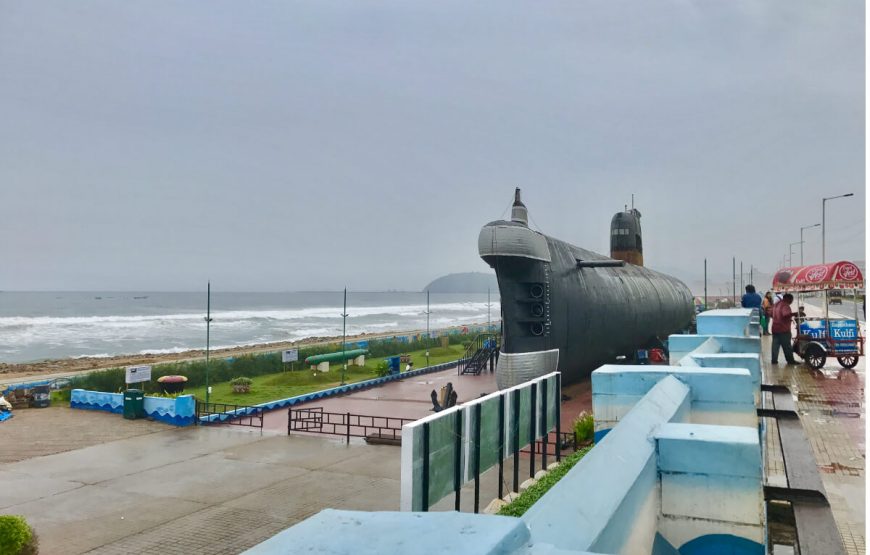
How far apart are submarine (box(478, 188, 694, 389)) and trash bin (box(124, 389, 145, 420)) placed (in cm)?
1324

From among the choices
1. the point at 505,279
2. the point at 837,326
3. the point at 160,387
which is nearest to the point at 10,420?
the point at 160,387

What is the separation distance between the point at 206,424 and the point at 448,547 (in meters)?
20.6

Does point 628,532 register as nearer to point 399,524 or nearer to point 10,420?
point 399,524

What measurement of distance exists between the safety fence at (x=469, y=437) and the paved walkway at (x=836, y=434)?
12.5 ft

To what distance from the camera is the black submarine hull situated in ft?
57.8

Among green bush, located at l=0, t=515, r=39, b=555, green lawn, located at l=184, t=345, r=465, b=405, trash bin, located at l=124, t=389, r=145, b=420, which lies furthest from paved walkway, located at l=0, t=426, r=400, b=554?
green lawn, located at l=184, t=345, r=465, b=405

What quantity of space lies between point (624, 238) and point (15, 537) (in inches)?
1237

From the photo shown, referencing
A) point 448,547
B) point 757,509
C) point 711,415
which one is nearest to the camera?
point 448,547

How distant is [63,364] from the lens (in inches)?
2063

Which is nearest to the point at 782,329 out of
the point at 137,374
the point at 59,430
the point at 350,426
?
the point at 350,426

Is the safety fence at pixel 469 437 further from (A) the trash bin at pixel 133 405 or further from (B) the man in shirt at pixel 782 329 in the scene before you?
(A) the trash bin at pixel 133 405

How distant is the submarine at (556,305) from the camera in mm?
17625

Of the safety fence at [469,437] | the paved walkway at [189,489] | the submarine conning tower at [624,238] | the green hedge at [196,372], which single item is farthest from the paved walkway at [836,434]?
the green hedge at [196,372]

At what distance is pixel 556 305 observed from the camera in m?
18.9
